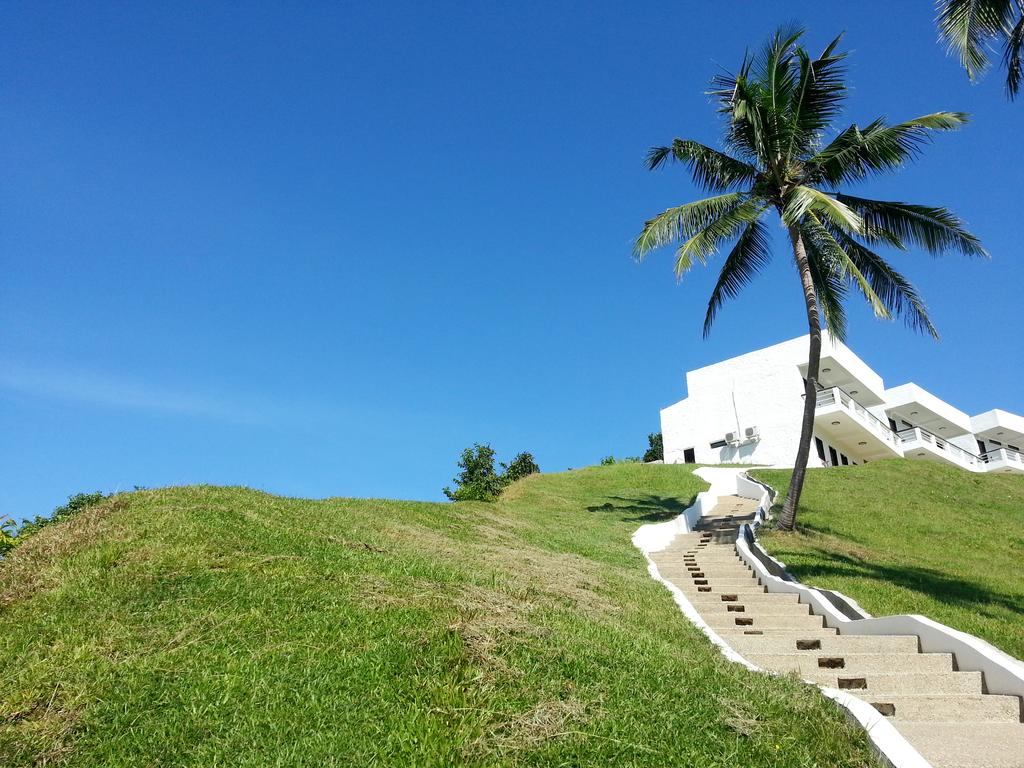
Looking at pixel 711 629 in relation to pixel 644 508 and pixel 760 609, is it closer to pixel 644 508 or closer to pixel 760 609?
pixel 760 609

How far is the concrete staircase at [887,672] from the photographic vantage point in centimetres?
526

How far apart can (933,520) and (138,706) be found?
908 inches

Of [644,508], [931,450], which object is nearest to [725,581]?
[644,508]

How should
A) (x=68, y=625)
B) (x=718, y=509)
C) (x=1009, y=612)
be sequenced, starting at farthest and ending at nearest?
(x=718, y=509), (x=1009, y=612), (x=68, y=625)

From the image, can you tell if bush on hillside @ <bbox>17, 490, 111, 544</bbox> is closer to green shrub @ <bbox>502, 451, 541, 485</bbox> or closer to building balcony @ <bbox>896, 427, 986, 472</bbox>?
green shrub @ <bbox>502, 451, 541, 485</bbox>

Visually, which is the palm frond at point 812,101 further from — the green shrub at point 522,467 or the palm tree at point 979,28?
the green shrub at point 522,467

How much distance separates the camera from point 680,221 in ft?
58.6

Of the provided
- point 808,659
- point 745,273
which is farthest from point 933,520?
point 808,659

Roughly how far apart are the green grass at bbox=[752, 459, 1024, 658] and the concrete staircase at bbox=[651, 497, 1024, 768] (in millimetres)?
2062

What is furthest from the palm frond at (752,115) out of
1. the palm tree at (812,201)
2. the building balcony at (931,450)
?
the building balcony at (931,450)

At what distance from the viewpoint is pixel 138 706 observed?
5043mm

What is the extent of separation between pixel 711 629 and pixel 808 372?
932 cm

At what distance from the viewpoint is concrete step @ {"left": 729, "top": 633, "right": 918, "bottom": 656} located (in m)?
8.07

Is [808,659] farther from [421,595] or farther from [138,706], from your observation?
[138,706]
